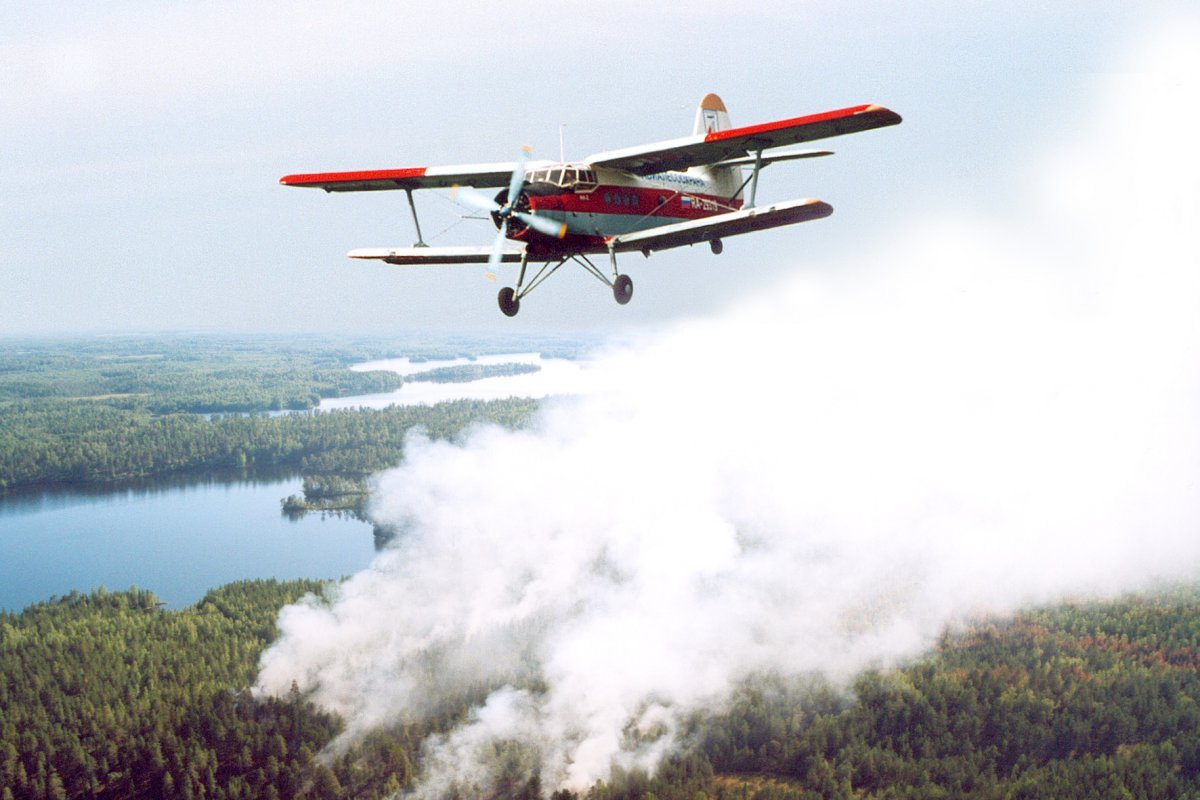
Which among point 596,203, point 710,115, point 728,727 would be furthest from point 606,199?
point 728,727

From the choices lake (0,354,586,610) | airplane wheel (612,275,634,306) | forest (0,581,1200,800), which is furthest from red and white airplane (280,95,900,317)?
lake (0,354,586,610)

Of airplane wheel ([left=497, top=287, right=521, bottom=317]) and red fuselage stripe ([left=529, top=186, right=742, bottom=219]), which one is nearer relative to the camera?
airplane wheel ([left=497, top=287, right=521, bottom=317])

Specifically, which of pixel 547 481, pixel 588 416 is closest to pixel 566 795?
pixel 547 481

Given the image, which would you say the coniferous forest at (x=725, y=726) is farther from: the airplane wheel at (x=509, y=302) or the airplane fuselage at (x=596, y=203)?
the airplane wheel at (x=509, y=302)

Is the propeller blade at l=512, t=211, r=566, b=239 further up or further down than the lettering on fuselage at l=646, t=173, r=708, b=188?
further down

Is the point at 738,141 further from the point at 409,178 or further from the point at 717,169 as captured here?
the point at 409,178

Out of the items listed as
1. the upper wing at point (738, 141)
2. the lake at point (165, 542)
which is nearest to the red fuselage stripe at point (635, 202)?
the upper wing at point (738, 141)

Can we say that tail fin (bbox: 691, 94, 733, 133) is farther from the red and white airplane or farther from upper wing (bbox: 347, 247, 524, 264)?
upper wing (bbox: 347, 247, 524, 264)
